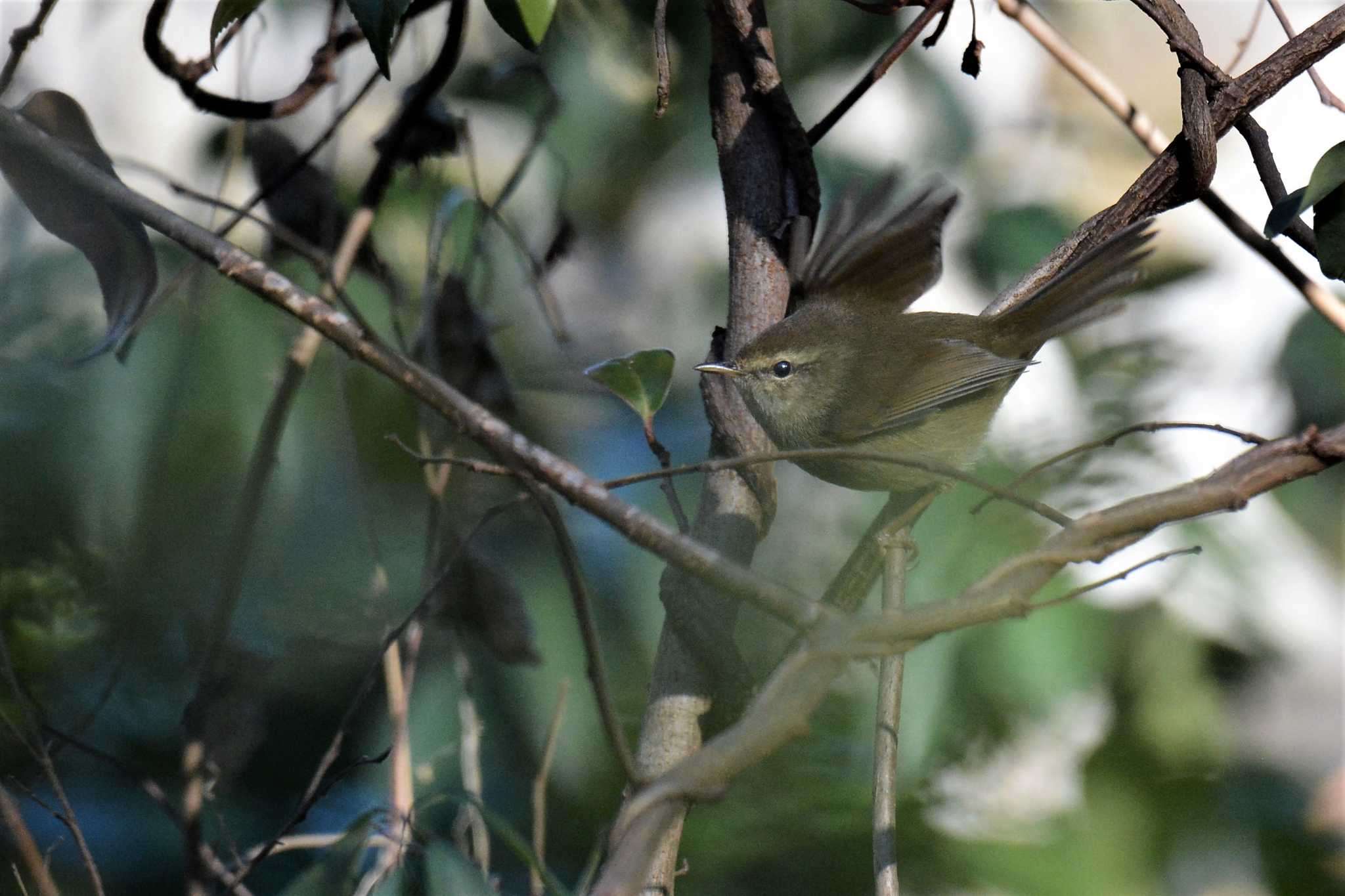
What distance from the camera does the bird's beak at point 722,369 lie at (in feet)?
3.57

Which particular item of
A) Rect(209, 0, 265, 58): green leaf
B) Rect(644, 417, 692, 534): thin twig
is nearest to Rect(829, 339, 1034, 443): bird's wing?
Rect(644, 417, 692, 534): thin twig

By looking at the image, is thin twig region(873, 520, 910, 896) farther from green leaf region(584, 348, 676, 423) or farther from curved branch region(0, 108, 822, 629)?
green leaf region(584, 348, 676, 423)

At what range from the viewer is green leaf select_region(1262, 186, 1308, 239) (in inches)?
33.1

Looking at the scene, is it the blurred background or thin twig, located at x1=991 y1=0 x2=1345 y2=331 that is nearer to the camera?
thin twig, located at x1=991 y1=0 x2=1345 y2=331

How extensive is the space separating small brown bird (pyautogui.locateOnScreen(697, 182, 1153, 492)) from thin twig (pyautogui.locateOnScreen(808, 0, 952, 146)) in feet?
0.34

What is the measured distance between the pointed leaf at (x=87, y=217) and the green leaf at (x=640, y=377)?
1.44ft

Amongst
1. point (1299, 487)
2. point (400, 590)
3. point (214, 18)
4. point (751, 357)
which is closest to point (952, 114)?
point (1299, 487)

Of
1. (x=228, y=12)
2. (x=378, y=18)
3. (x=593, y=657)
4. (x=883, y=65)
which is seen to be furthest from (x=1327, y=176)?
(x=228, y=12)

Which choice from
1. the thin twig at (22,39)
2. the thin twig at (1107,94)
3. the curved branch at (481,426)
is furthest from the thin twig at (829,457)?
the thin twig at (22,39)

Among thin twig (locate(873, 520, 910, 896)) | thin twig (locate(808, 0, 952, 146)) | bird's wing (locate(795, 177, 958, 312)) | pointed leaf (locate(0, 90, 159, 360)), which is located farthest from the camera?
bird's wing (locate(795, 177, 958, 312))

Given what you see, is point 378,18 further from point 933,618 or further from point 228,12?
point 933,618

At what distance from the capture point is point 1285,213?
2.82ft

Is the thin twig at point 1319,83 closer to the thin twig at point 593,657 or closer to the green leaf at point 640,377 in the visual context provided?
the green leaf at point 640,377

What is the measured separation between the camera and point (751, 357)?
4.00ft
